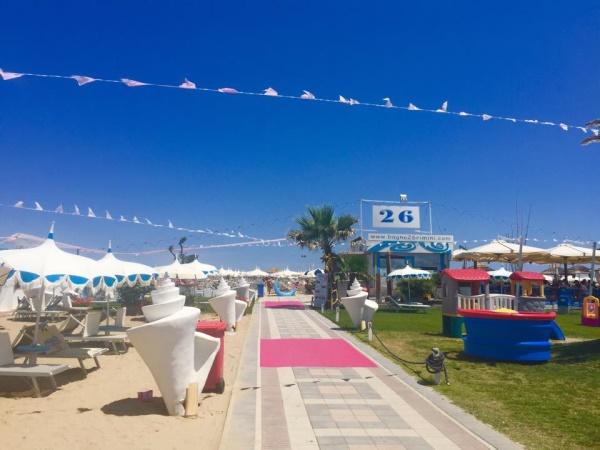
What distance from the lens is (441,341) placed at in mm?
13750

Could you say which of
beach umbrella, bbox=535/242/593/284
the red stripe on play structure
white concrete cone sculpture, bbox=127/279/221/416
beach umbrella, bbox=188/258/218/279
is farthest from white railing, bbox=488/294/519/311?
beach umbrella, bbox=535/242/593/284

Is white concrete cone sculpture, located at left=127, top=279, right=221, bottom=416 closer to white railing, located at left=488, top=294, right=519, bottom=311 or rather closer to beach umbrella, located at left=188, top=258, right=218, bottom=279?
white railing, located at left=488, top=294, right=519, bottom=311

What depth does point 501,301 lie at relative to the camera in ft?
42.4

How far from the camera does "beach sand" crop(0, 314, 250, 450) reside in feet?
17.0

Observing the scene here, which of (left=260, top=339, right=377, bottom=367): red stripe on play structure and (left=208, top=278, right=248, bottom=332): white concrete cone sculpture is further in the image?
(left=208, top=278, right=248, bottom=332): white concrete cone sculpture

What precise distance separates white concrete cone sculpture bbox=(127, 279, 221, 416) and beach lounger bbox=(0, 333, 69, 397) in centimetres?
210

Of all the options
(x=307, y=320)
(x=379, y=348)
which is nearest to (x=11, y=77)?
(x=379, y=348)

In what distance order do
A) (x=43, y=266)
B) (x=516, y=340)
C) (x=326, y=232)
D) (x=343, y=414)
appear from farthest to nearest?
(x=326, y=232) < (x=516, y=340) < (x=43, y=266) < (x=343, y=414)

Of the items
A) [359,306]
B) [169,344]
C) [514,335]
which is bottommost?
[514,335]

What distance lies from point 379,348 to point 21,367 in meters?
7.76

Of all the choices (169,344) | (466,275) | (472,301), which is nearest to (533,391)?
(472,301)

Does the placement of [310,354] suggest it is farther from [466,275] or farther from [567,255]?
A: [567,255]

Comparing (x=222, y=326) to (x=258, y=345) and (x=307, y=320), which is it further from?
→ (x=307, y=320)

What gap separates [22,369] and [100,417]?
1938 millimetres
